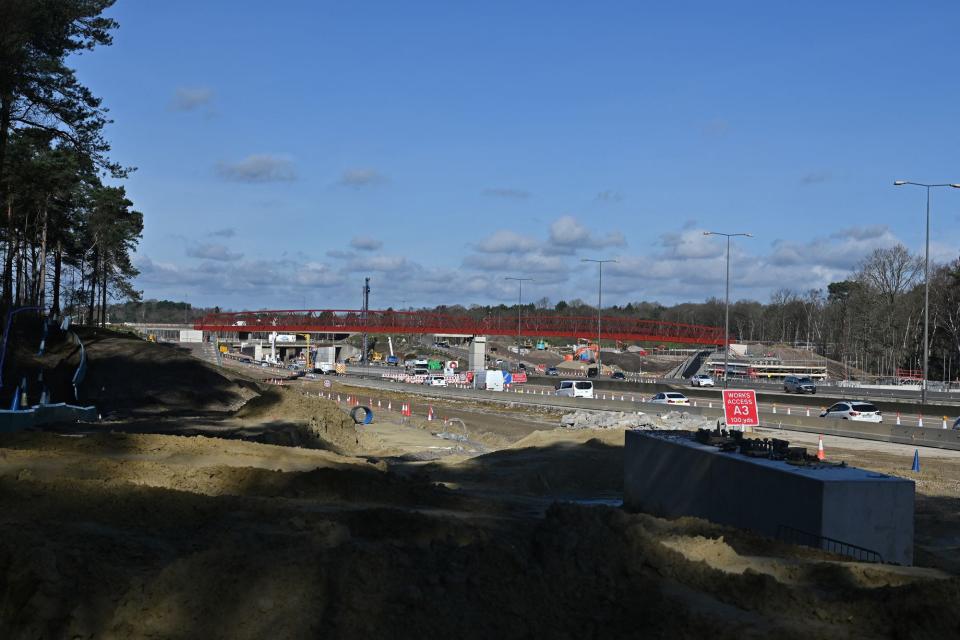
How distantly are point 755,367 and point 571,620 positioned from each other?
105 m

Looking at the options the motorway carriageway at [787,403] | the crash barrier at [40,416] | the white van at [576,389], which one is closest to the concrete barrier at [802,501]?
the crash barrier at [40,416]

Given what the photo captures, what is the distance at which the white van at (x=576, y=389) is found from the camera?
63500 millimetres

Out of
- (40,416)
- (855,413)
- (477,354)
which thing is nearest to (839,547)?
(40,416)

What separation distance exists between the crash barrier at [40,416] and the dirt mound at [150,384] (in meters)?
8.36

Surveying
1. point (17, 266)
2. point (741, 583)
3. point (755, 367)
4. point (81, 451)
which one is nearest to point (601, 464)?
point (81, 451)

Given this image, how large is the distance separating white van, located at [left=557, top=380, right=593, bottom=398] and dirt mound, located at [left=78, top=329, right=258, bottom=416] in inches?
826

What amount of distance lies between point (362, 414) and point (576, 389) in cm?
1989

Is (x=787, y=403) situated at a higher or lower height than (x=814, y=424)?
higher

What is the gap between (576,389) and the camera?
6406 centimetres

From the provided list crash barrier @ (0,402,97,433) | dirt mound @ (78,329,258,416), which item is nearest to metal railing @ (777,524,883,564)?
crash barrier @ (0,402,97,433)

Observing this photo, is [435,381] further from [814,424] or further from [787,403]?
[814,424]

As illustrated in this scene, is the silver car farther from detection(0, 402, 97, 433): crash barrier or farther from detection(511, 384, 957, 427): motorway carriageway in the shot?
detection(0, 402, 97, 433): crash barrier

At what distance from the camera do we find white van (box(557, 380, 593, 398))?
208 ft

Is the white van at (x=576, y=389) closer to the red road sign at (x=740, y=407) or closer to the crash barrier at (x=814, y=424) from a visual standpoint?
the crash barrier at (x=814, y=424)
